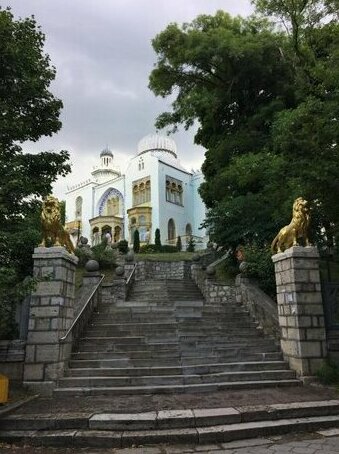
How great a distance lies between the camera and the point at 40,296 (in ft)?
27.0

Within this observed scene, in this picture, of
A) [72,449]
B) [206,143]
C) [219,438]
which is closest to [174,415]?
[219,438]

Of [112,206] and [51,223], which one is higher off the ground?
[112,206]

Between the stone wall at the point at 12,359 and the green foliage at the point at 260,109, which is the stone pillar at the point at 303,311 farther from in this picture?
the stone wall at the point at 12,359

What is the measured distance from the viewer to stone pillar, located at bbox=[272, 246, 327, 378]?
8531mm

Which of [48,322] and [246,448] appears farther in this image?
[48,322]

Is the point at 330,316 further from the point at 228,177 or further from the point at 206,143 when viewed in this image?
the point at 206,143

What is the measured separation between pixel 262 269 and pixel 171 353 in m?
5.26

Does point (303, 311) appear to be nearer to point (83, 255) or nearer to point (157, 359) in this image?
point (157, 359)

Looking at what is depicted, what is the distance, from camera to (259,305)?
1173 centimetres

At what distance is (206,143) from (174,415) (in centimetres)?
1818

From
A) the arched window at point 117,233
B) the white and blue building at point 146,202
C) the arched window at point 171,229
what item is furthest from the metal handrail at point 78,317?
the arched window at point 117,233

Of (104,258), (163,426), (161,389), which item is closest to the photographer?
(163,426)

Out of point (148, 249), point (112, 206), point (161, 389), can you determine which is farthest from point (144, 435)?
point (112, 206)

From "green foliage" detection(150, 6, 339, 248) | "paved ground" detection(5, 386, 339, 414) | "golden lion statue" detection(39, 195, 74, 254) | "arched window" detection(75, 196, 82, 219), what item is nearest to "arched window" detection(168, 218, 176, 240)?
"arched window" detection(75, 196, 82, 219)
